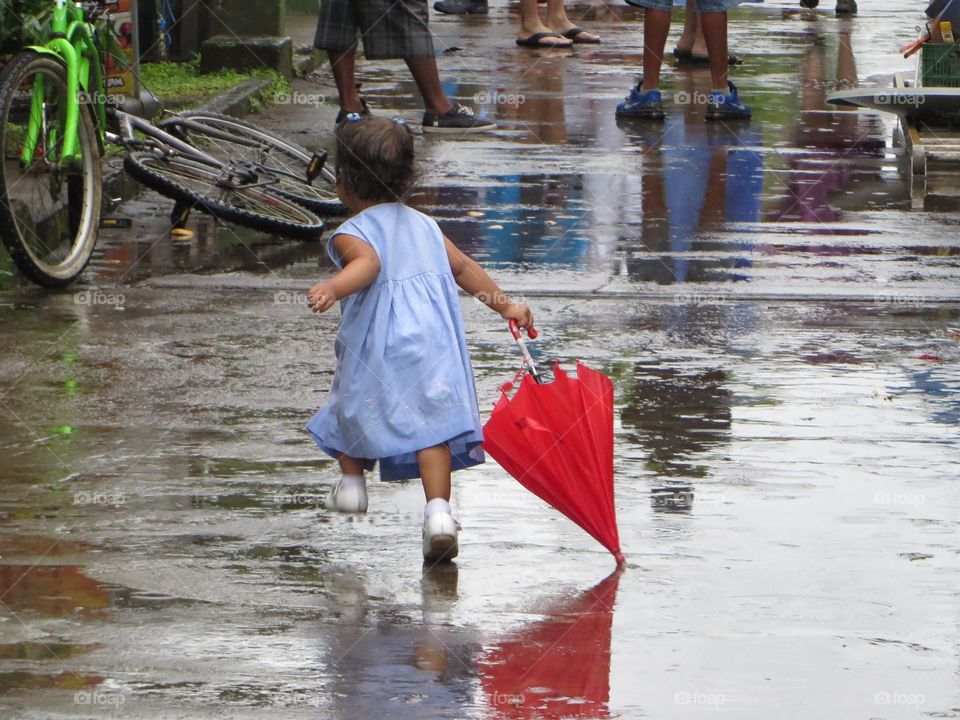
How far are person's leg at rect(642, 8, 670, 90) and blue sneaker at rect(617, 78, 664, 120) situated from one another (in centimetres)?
6

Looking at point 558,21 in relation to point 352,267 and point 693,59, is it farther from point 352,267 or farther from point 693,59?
point 352,267

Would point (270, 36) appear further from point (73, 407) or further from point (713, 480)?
point (713, 480)

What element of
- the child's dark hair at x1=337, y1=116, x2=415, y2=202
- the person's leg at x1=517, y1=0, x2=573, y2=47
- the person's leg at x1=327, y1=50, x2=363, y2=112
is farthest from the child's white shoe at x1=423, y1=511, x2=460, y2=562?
the person's leg at x1=517, y1=0, x2=573, y2=47

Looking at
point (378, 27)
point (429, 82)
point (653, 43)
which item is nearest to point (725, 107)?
point (653, 43)

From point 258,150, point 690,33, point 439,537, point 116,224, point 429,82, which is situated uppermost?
point 690,33

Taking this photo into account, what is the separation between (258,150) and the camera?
8.91 meters

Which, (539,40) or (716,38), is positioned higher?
(716,38)

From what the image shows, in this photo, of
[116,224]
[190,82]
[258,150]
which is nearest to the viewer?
[116,224]

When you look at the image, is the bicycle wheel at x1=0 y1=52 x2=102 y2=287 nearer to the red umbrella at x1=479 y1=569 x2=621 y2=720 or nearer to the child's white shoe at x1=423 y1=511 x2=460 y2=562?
the child's white shoe at x1=423 y1=511 x2=460 y2=562

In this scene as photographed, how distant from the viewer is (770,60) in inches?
571

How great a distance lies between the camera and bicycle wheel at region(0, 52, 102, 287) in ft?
22.0

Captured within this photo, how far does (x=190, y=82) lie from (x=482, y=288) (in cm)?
822

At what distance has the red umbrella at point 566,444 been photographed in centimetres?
430

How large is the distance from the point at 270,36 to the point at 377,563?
9382mm
